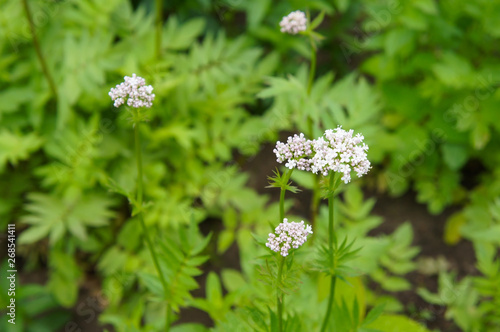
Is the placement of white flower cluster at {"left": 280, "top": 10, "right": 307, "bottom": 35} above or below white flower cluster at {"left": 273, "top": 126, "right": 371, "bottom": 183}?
above

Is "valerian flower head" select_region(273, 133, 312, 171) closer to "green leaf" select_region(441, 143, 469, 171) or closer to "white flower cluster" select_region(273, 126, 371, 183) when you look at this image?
"white flower cluster" select_region(273, 126, 371, 183)

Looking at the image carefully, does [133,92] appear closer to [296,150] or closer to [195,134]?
[296,150]

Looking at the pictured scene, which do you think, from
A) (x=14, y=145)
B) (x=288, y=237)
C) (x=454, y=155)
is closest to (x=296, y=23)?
(x=288, y=237)

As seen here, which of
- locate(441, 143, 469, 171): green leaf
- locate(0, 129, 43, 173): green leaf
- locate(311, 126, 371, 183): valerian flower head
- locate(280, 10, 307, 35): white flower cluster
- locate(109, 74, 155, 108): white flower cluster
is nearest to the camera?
locate(311, 126, 371, 183): valerian flower head

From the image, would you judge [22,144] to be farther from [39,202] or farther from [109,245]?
[109,245]

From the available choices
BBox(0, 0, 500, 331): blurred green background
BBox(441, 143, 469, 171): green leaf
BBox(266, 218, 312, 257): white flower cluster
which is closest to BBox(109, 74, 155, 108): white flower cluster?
BBox(266, 218, 312, 257): white flower cluster

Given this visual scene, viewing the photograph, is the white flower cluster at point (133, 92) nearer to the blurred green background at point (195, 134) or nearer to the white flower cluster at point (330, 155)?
the white flower cluster at point (330, 155)

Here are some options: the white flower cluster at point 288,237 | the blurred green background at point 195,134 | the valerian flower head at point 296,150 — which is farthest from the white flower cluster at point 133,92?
the blurred green background at point 195,134

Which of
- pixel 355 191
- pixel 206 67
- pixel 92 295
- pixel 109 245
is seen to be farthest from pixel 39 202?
pixel 355 191
